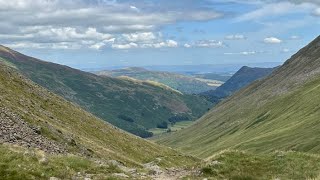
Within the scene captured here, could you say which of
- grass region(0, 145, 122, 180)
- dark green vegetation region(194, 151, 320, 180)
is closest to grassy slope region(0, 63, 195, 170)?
dark green vegetation region(194, 151, 320, 180)

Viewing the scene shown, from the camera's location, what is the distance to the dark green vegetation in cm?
3159

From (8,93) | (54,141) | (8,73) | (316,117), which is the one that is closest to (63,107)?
(8,73)

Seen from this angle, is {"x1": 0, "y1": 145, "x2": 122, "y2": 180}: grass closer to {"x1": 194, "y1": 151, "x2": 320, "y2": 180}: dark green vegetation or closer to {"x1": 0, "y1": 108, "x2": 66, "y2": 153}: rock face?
{"x1": 194, "y1": 151, "x2": 320, "y2": 180}: dark green vegetation

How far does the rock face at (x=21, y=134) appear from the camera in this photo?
37.2m

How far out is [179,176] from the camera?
32438 mm

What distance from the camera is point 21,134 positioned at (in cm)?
4012

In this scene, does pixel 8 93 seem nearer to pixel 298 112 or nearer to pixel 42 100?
pixel 42 100

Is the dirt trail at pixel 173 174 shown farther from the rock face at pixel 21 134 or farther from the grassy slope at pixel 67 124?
the grassy slope at pixel 67 124

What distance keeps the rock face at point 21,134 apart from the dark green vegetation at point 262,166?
15560 millimetres

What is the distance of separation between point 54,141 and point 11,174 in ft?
73.4

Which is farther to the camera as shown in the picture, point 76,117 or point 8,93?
point 76,117

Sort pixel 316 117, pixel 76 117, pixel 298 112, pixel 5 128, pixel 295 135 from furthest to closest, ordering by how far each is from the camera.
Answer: pixel 298 112, pixel 316 117, pixel 295 135, pixel 76 117, pixel 5 128

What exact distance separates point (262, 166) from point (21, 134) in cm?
2331

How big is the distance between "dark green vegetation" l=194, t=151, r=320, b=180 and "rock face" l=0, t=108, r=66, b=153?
15.6 metres
